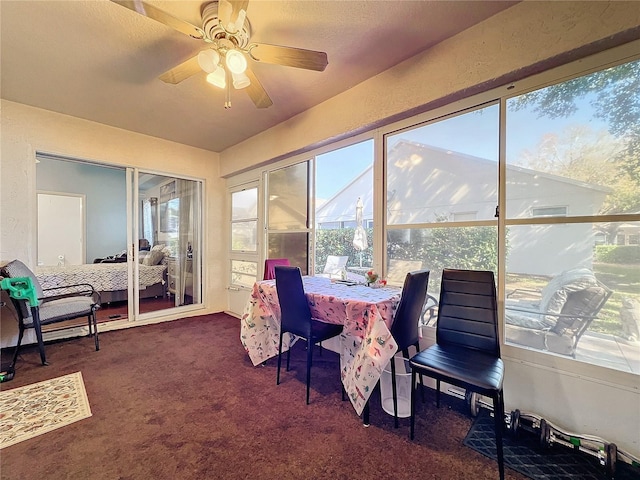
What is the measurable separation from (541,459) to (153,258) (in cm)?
497

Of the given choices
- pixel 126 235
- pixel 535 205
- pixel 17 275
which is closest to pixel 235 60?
pixel 535 205

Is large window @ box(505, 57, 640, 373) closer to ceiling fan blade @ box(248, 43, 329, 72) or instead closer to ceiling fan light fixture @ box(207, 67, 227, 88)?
ceiling fan blade @ box(248, 43, 329, 72)

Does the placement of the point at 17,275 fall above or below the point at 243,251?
below

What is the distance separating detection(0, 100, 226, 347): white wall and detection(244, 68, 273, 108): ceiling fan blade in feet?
8.39

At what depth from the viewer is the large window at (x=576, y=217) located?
1.48 meters

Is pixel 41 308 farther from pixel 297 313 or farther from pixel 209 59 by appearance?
pixel 209 59

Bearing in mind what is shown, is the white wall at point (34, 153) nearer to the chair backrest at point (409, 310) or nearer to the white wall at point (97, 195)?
the white wall at point (97, 195)

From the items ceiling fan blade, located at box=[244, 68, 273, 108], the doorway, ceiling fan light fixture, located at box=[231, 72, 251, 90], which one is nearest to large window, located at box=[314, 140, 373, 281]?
ceiling fan blade, located at box=[244, 68, 273, 108]

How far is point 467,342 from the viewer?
1765 mm

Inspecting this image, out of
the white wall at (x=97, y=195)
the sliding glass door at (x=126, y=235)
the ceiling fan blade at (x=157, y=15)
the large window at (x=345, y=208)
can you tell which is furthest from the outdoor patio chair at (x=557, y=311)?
the white wall at (x=97, y=195)

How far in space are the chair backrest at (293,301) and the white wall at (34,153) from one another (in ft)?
10.2

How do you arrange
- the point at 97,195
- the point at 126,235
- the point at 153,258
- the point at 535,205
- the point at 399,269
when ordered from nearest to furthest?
the point at 535,205
the point at 399,269
the point at 126,235
the point at 153,258
the point at 97,195

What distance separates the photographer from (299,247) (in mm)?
3467

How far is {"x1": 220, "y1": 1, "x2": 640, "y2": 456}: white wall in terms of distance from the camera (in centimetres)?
143
